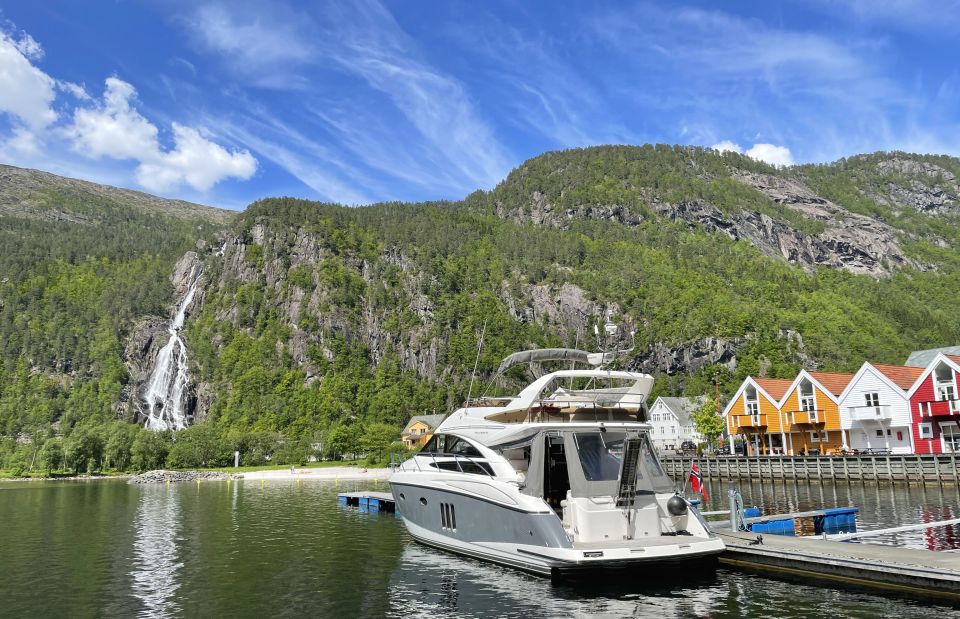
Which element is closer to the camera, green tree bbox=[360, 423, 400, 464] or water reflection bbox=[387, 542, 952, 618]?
water reflection bbox=[387, 542, 952, 618]

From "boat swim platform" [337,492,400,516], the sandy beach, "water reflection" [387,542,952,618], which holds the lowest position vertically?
the sandy beach

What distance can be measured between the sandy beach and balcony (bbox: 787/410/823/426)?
49509 millimetres

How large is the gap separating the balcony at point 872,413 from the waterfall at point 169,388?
456ft

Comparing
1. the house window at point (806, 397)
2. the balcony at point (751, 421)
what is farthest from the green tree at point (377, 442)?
the house window at point (806, 397)

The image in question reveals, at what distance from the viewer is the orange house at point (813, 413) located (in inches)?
2493

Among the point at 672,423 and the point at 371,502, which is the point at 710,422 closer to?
the point at 672,423

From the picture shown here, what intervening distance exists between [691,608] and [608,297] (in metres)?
165

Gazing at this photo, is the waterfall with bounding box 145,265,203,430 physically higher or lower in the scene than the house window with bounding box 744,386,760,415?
higher

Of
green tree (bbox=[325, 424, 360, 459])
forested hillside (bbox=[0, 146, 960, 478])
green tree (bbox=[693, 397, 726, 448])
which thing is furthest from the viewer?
forested hillside (bbox=[0, 146, 960, 478])

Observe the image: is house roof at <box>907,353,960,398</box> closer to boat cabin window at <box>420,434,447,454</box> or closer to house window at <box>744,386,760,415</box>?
house window at <box>744,386,760,415</box>

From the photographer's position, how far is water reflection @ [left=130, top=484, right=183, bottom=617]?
18.2m

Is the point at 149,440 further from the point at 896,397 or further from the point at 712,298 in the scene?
the point at 712,298

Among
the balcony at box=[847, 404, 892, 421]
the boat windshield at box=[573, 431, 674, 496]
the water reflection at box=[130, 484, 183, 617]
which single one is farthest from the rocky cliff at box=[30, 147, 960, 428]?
the boat windshield at box=[573, 431, 674, 496]

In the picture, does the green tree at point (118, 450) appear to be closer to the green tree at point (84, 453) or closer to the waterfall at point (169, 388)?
the green tree at point (84, 453)
